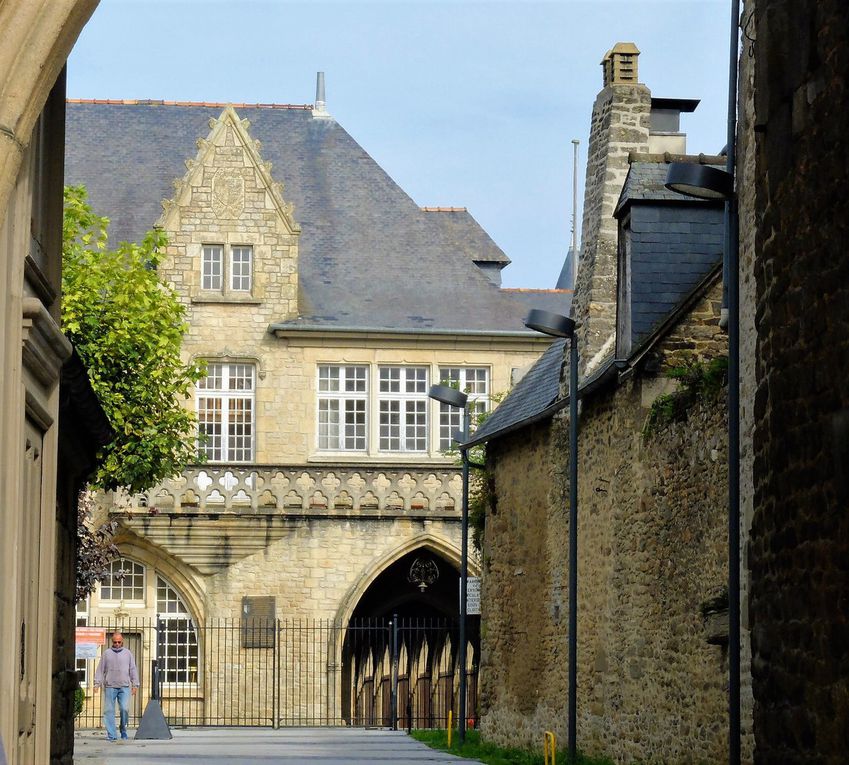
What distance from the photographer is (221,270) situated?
34.5 meters

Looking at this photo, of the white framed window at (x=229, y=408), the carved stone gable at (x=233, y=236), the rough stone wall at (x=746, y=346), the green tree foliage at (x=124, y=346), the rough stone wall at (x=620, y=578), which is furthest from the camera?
the carved stone gable at (x=233, y=236)

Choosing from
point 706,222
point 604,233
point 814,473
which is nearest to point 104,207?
point 604,233

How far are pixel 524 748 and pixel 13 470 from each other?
50.4 ft

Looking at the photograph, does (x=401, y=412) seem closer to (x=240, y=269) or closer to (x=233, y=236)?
(x=240, y=269)

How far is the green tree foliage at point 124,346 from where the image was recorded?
19.8 metres

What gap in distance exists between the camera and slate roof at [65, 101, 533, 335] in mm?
35281

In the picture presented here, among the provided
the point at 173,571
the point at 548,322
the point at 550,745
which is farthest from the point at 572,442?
the point at 173,571

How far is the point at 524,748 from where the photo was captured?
68.7ft

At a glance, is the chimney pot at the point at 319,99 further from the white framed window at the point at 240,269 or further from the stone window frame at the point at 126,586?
the stone window frame at the point at 126,586

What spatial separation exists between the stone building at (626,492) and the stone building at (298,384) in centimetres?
922

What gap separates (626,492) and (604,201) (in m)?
4.47

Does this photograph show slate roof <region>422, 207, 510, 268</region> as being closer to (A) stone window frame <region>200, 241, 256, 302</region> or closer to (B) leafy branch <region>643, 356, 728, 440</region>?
(A) stone window frame <region>200, 241, 256, 302</region>

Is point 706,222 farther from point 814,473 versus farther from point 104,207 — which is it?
point 104,207

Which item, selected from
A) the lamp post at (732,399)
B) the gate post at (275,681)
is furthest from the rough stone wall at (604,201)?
the gate post at (275,681)
